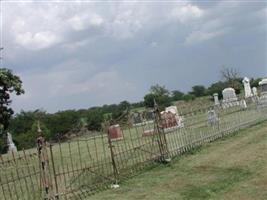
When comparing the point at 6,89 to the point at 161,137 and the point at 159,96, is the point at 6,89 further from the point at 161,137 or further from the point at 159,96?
the point at 159,96

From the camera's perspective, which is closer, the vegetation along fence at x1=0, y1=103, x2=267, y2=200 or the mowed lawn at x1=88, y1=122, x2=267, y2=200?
the mowed lawn at x1=88, y1=122, x2=267, y2=200

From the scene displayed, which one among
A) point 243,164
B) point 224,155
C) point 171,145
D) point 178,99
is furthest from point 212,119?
point 178,99

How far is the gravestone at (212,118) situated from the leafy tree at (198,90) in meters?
30.6

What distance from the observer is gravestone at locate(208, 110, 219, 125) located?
17.1m

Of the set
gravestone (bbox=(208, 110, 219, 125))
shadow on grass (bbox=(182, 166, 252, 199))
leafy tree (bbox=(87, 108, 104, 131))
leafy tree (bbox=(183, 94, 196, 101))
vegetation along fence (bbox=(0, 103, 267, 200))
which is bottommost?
shadow on grass (bbox=(182, 166, 252, 199))

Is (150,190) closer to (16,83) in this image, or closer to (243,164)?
(243,164)

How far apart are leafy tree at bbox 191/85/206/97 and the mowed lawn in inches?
1393

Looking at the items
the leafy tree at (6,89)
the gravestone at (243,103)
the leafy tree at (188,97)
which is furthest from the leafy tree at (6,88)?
the leafy tree at (188,97)

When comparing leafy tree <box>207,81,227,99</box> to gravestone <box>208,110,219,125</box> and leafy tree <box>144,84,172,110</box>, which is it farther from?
gravestone <box>208,110,219,125</box>

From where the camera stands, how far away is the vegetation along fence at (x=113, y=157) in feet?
32.9

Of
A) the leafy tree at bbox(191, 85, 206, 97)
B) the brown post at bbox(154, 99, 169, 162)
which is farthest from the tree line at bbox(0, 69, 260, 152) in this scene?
the brown post at bbox(154, 99, 169, 162)

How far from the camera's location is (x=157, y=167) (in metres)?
12.1

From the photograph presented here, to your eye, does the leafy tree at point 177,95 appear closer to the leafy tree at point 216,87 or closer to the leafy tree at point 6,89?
the leafy tree at point 216,87

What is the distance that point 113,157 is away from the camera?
11.2 metres
